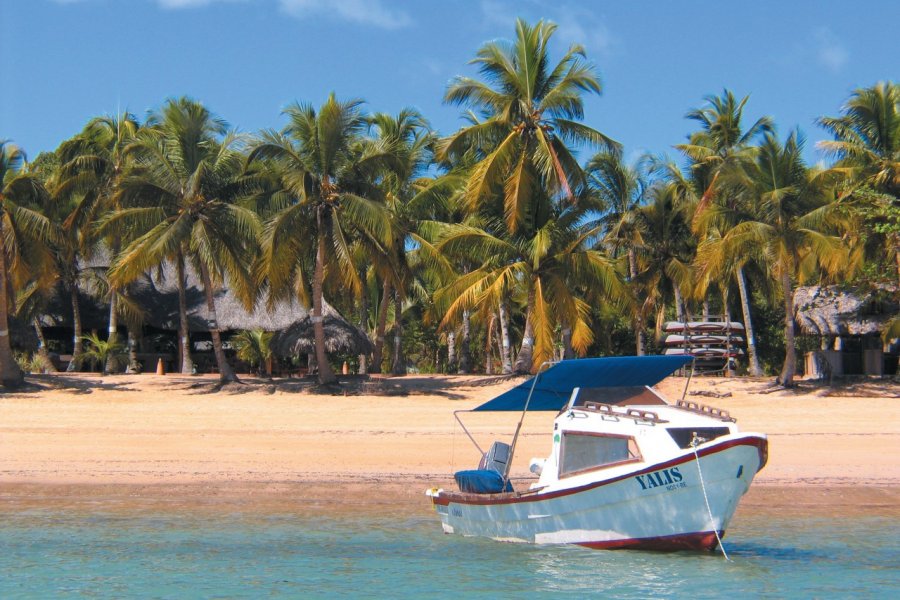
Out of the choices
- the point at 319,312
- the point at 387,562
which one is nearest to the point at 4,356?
the point at 319,312

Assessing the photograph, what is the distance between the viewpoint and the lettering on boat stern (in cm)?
1047

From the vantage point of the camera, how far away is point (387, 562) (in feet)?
38.2

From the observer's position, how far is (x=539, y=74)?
2761cm

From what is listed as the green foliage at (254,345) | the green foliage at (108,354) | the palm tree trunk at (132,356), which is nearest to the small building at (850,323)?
the green foliage at (254,345)

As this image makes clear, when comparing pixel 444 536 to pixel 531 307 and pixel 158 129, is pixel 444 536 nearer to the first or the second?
pixel 531 307

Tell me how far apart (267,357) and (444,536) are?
66.3 feet

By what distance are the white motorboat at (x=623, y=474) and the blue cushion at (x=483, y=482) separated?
1 centimetres

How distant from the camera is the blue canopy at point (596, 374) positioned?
11.7 m

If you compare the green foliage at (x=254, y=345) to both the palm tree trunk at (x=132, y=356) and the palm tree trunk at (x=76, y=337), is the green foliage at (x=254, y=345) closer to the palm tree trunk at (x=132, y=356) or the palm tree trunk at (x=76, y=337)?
the palm tree trunk at (x=132, y=356)

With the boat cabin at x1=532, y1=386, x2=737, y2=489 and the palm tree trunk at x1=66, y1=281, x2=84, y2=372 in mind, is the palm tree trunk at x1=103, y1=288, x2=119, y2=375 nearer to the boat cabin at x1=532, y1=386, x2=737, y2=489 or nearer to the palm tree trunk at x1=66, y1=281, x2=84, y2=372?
the palm tree trunk at x1=66, y1=281, x2=84, y2=372

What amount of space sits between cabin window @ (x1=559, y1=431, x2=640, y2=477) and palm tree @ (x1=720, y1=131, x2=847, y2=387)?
1589cm

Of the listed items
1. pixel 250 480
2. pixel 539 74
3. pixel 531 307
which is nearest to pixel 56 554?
pixel 250 480

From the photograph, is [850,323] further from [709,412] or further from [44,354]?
[44,354]

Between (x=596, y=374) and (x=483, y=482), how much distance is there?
6.77 feet
